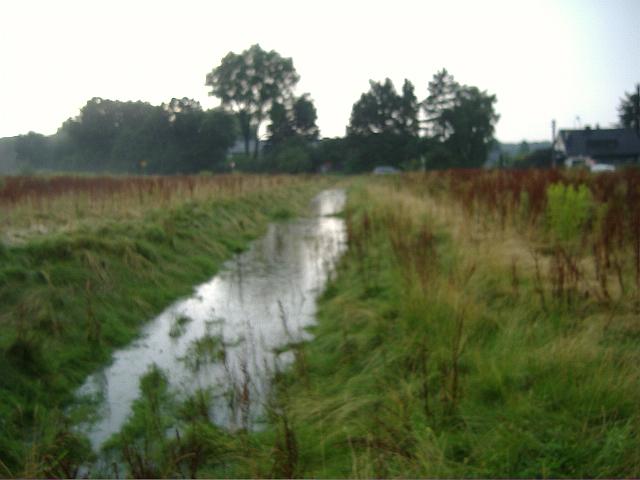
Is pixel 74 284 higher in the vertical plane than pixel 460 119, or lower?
lower

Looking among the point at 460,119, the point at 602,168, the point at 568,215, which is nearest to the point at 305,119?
the point at 460,119

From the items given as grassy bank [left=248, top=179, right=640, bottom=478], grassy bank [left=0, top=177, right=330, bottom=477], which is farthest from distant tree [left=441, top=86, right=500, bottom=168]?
grassy bank [left=248, top=179, right=640, bottom=478]

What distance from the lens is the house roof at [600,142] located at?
20875 mm

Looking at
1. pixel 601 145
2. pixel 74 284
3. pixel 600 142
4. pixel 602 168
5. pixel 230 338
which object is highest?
pixel 600 142

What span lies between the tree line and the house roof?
838cm

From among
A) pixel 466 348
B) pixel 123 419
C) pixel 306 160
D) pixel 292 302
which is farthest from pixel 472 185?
pixel 306 160

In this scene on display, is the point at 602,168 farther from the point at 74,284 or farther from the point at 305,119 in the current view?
the point at 305,119

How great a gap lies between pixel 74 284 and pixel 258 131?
811 inches

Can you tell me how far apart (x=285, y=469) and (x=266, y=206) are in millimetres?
15422

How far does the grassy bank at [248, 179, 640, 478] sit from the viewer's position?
2699 mm

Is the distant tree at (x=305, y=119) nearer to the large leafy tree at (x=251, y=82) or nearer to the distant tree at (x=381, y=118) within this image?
the distant tree at (x=381, y=118)

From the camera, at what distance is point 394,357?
13.2ft

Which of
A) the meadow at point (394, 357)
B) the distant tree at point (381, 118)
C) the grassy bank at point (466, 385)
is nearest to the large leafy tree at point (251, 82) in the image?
the meadow at point (394, 357)

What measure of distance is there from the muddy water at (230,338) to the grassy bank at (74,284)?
236 millimetres
